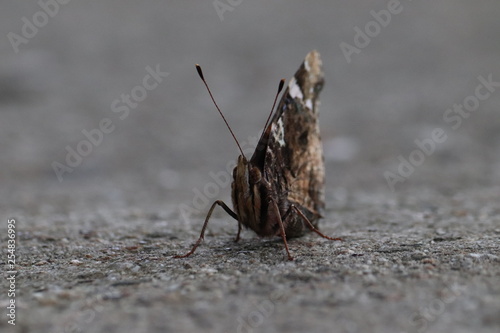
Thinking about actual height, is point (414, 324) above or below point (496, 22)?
below

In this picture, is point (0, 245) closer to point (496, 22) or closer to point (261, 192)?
point (261, 192)

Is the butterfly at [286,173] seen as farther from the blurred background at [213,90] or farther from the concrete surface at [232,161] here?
the blurred background at [213,90]

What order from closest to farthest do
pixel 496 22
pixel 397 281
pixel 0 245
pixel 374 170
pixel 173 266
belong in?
pixel 397 281, pixel 173 266, pixel 0 245, pixel 374 170, pixel 496 22

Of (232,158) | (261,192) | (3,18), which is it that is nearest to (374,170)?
(232,158)

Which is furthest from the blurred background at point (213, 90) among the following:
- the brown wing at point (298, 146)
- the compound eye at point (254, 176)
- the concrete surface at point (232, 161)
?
the compound eye at point (254, 176)

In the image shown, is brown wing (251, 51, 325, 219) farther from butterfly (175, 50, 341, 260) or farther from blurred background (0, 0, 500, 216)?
blurred background (0, 0, 500, 216)

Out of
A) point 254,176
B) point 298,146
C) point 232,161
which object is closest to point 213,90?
point 232,161

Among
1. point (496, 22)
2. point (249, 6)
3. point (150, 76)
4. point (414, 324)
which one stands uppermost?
point (249, 6)
